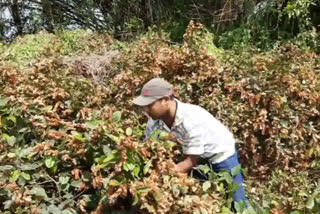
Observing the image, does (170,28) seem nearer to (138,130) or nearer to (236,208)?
(138,130)

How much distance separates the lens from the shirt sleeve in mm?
3367

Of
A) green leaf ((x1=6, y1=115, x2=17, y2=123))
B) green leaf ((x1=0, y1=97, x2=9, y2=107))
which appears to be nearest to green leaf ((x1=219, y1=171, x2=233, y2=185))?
green leaf ((x1=6, y1=115, x2=17, y2=123))

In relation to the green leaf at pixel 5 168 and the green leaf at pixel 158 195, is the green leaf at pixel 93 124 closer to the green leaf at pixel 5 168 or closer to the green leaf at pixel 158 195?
the green leaf at pixel 5 168

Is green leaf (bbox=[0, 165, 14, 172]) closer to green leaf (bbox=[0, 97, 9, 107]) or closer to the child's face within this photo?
green leaf (bbox=[0, 97, 9, 107])

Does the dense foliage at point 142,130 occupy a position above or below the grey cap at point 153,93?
below

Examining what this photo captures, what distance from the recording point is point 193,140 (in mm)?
3396

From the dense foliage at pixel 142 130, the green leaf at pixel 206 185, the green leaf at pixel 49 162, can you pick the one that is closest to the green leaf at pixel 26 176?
the dense foliage at pixel 142 130

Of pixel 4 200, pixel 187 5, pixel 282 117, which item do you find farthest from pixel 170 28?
pixel 4 200

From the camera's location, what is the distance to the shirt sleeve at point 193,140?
3367 mm

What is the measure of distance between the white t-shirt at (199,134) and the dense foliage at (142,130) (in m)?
0.14

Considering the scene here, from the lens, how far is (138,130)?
3695 mm

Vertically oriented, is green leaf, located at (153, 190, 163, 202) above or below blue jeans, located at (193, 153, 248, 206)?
above

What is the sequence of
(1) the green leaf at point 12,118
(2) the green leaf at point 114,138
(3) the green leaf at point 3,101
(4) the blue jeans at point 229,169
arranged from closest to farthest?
(2) the green leaf at point 114,138
(4) the blue jeans at point 229,169
(1) the green leaf at point 12,118
(3) the green leaf at point 3,101

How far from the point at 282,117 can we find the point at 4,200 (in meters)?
2.50
